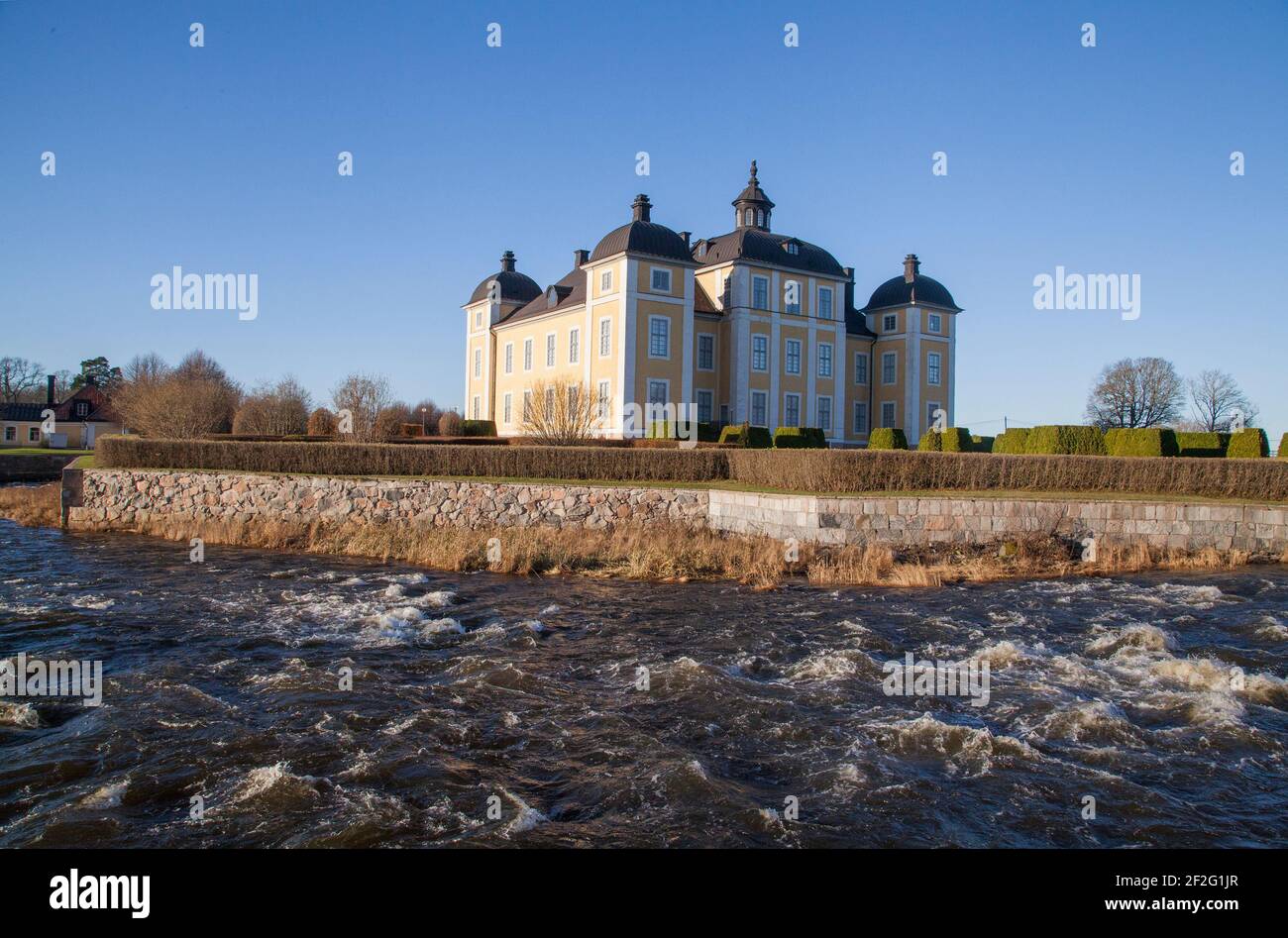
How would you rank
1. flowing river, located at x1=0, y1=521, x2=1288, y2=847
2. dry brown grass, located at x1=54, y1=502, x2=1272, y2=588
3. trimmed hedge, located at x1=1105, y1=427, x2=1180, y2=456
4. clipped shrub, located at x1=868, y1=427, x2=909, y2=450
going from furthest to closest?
clipped shrub, located at x1=868, y1=427, x2=909, y2=450
trimmed hedge, located at x1=1105, y1=427, x2=1180, y2=456
dry brown grass, located at x1=54, y1=502, x2=1272, y2=588
flowing river, located at x1=0, y1=521, x2=1288, y2=847

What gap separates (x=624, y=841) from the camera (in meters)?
5.12

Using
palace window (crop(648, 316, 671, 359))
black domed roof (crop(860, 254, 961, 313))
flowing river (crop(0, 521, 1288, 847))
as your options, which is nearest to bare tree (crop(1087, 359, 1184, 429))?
black domed roof (crop(860, 254, 961, 313))

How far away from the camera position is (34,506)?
22.6 metres

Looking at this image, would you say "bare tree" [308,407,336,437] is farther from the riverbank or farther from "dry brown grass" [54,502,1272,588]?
"dry brown grass" [54,502,1272,588]

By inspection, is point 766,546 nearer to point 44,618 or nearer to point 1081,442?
point 44,618

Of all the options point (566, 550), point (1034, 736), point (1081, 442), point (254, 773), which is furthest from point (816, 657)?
point (1081, 442)

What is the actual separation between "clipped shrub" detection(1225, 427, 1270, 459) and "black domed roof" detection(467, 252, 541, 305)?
125ft

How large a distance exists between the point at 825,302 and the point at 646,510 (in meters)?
31.3

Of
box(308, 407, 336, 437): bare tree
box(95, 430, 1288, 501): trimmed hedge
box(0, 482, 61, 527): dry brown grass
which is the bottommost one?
box(0, 482, 61, 527): dry brown grass

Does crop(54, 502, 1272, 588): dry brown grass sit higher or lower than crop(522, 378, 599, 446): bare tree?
lower

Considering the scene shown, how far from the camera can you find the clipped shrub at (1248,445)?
2436 cm

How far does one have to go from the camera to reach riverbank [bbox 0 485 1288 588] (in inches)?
588

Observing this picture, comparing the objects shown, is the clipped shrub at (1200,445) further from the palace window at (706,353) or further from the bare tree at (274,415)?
the bare tree at (274,415)
